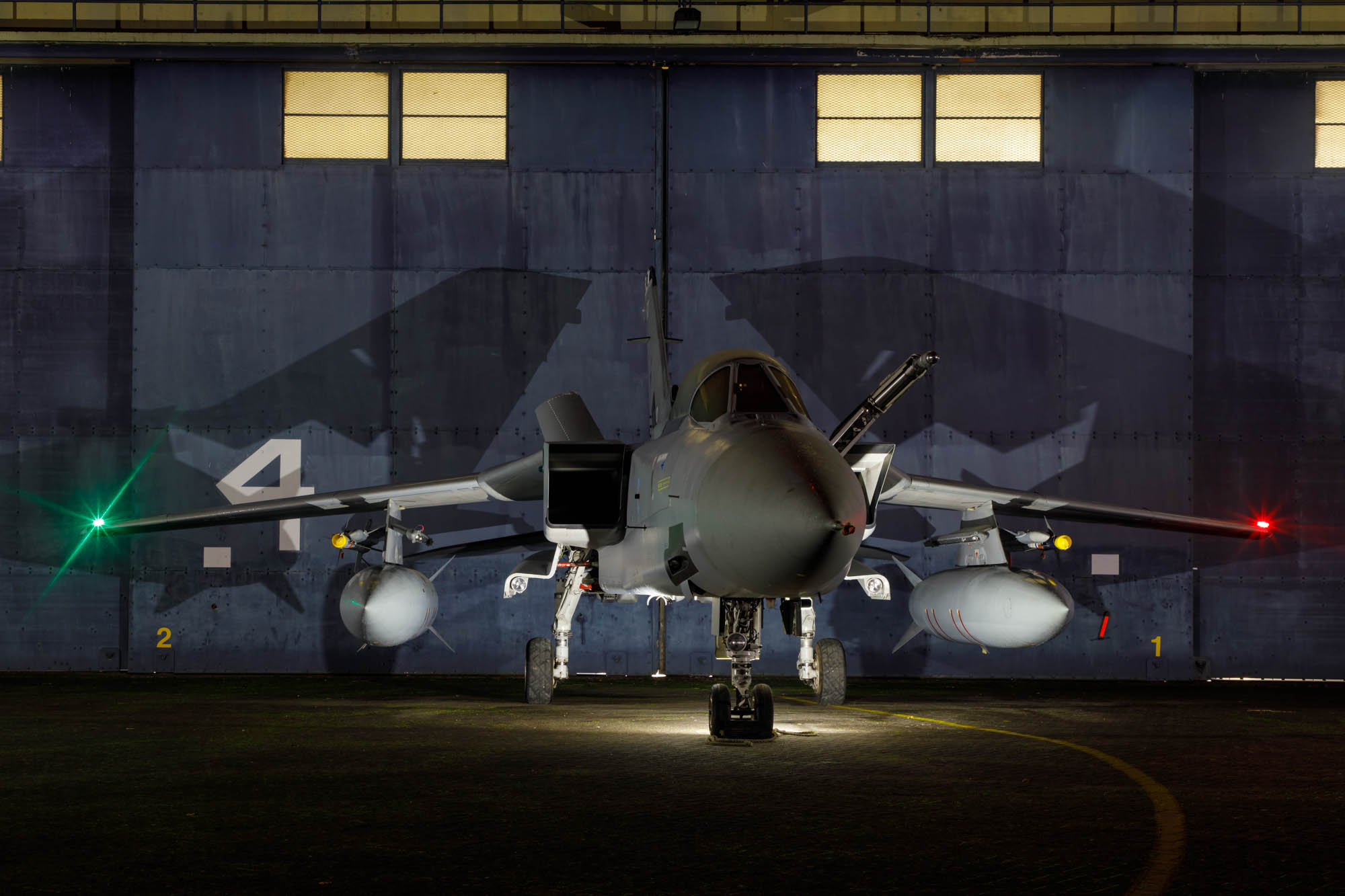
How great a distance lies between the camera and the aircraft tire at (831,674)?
14523 mm

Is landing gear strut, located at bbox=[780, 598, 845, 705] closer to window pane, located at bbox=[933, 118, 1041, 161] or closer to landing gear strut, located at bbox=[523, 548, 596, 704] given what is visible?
landing gear strut, located at bbox=[523, 548, 596, 704]

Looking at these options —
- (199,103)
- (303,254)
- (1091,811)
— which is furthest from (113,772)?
(199,103)

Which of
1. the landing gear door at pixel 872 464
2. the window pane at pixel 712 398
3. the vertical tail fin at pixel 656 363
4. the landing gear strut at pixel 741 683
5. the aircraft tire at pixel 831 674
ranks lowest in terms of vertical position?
the aircraft tire at pixel 831 674

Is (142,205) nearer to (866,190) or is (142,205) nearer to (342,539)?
(342,539)

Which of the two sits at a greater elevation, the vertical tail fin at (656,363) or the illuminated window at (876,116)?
the illuminated window at (876,116)

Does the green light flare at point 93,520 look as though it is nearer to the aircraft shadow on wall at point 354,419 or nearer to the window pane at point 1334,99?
the aircraft shadow on wall at point 354,419

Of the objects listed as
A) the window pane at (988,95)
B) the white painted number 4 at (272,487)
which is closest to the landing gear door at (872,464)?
the window pane at (988,95)

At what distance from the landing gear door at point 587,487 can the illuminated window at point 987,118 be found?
926 cm

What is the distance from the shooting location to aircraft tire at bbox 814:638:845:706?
47.6 ft

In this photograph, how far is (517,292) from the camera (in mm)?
20016

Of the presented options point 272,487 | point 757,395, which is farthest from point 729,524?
point 272,487

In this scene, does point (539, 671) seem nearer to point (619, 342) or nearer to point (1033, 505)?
point (1033, 505)

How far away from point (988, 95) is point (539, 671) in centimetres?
1111

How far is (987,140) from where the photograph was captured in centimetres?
2020
